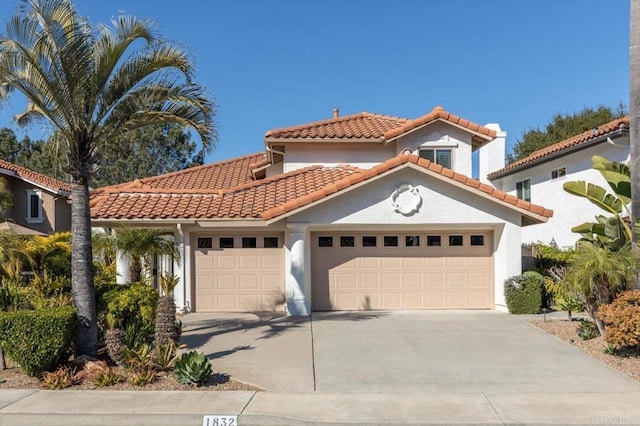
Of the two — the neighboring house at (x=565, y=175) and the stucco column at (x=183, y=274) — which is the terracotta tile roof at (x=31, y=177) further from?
the neighboring house at (x=565, y=175)

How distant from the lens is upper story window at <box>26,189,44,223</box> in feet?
83.9

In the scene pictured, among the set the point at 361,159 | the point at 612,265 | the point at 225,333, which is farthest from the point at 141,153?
the point at 612,265

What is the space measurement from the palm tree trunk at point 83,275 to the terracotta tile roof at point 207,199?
4318 millimetres

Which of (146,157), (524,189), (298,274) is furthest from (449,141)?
(146,157)

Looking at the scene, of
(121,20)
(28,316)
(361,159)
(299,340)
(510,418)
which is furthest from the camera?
(361,159)

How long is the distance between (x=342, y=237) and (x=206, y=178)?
6.78 metres

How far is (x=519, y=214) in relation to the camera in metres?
12.3

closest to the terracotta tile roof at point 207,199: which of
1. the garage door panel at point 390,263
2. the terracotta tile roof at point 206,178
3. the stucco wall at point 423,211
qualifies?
the terracotta tile roof at point 206,178

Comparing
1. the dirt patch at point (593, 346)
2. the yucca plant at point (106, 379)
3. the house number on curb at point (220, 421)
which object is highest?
the yucca plant at point (106, 379)

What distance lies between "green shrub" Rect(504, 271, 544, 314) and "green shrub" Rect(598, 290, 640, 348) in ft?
11.5

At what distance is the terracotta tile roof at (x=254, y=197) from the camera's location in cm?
1191

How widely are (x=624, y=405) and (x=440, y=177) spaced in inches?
270

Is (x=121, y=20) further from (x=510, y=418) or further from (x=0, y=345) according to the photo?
(x=510, y=418)

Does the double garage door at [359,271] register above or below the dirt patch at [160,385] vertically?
above
